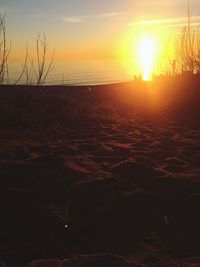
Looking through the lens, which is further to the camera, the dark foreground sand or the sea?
the sea

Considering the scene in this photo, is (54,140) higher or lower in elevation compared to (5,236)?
higher

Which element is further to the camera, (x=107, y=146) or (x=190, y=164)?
(x=107, y=146)

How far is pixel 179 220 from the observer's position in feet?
10.9

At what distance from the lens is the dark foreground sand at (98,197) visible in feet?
9.12

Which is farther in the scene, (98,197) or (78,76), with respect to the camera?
(78,76)

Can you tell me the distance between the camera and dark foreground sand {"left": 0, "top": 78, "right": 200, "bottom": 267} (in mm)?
2781

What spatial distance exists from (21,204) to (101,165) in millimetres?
1417

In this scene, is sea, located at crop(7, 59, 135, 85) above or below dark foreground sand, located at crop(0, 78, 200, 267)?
above

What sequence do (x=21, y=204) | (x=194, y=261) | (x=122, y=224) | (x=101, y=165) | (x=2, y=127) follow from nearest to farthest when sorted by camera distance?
(x=194, y=261)
(x=122, y=224)
(x=21, y=204)
(x=101, y=165)
(x=2, y=127)

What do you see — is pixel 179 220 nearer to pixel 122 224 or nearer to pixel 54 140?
pixel 122 224

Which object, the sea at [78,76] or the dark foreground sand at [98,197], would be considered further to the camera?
the sea at [78,76]

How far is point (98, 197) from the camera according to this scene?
12.1 feet

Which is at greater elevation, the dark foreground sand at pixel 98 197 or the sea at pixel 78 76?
the sea at pixel 78 76

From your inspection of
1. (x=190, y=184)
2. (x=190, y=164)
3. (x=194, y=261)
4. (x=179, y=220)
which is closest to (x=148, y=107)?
(x=190, y=164)
